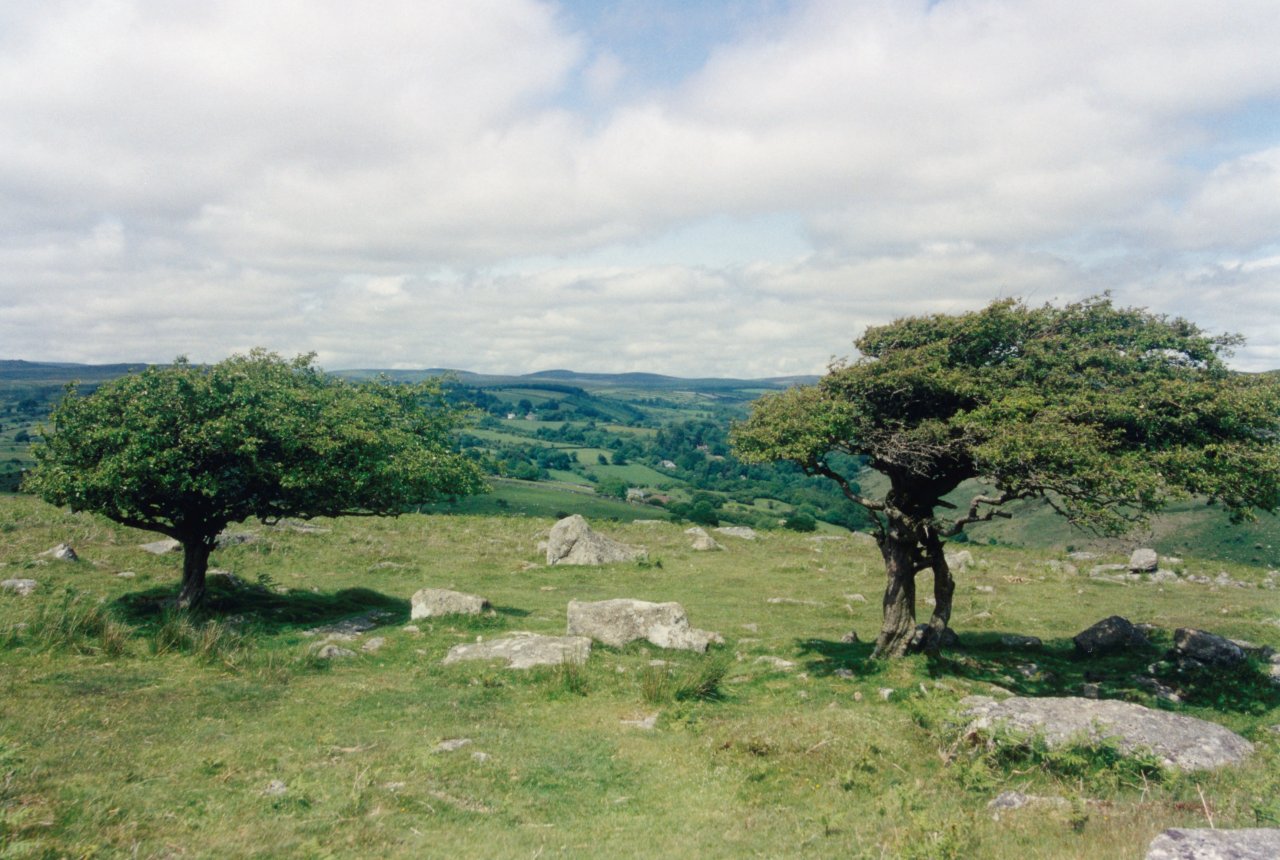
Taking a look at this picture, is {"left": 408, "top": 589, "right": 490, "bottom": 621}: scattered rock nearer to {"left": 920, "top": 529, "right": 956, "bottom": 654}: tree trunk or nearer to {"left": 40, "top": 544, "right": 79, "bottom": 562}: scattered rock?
{"left": 920, "top": 529, "right": 956, "bottom": 654}: tree trunk

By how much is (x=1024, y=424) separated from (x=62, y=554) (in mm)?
33958

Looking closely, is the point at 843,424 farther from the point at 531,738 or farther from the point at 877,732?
the point at 531,738

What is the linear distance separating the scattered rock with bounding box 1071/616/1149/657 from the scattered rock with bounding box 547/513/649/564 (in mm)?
21355

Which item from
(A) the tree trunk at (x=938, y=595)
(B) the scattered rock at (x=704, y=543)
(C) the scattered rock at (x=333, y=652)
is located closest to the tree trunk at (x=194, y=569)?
(C) the scattered rock at (x=333, y=652)

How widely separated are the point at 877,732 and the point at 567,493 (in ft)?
318

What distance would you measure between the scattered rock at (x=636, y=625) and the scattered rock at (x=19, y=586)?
1754 centimetres

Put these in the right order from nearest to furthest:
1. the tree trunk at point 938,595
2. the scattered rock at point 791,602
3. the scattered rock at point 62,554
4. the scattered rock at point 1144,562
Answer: the tree trunk at point 938,595, the scattered rock at point 62,554, the scattered rock at point 791,602, the scattered rock at point 1144,562

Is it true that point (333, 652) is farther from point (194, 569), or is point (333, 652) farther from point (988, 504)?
point (988, 504)

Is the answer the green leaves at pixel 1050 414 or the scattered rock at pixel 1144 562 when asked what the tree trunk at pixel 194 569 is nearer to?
the green leaves at pixel 1050 414

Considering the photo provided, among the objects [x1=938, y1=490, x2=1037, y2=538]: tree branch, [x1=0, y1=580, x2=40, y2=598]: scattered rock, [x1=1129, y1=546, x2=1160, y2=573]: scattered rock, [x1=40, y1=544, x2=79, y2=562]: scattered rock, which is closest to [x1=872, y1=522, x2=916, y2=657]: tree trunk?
[x1=938, y1=490, x2=1037, y2=538]: tree branch

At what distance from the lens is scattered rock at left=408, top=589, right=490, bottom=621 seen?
2441 centimetres

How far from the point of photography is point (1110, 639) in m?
23.3

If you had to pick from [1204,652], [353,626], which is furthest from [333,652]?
[1204,652]

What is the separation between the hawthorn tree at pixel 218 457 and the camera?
21219mm
